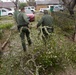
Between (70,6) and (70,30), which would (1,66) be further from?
(70,6)

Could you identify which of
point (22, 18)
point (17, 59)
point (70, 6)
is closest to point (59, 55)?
point (17, 59)

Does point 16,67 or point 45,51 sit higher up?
point 45,51

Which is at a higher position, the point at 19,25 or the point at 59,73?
the point at 19,25

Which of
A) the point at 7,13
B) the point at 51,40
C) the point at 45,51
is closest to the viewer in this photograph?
the point at 45,51

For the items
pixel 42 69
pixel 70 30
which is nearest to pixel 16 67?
pixel 42 69

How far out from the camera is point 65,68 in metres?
7.94

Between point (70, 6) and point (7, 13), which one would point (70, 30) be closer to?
point (70, 6)

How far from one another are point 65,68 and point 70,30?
32.6 feet

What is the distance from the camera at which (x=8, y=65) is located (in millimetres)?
7773

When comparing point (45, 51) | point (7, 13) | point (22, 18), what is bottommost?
point (7, 13)

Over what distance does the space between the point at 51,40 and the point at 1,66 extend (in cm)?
188

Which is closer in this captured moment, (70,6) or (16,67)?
(16,67)

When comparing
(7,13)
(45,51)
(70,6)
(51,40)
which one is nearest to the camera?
(45,51)

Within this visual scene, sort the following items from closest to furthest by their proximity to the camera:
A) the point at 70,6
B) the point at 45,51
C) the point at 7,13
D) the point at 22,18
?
the point at 45,51 → the point at 22,18 → the point at 70,6 → the point at 7,13
